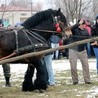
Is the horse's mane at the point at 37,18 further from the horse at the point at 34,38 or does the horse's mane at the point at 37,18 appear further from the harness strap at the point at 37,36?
the harness strap at the point at 37,36

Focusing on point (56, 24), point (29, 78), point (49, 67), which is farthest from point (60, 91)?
point (56, 24)

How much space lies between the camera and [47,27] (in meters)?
9.44

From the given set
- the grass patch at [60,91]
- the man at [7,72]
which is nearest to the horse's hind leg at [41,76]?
the grass patch at [60,91]

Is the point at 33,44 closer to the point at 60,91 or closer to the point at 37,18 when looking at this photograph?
the point at 37,18

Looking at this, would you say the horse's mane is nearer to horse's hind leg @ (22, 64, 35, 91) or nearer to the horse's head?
the horse's head

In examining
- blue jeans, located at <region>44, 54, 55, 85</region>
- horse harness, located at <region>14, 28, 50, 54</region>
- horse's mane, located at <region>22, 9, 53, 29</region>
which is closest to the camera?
horse harness, located at <region>14, 28, 50, 54</region>

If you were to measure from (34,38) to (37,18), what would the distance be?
1.95 ft

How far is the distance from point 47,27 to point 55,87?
5.83 feet

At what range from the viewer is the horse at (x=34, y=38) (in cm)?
877

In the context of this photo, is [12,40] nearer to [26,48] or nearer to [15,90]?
[26,48]

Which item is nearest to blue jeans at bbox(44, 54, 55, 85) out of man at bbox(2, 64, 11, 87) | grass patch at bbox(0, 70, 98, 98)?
grass patch at bbox(0, 70, 98, 98)

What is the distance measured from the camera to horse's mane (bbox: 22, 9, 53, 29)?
928 cm

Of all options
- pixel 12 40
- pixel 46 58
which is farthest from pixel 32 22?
pixel 46 58

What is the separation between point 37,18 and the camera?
9352 millimetres
